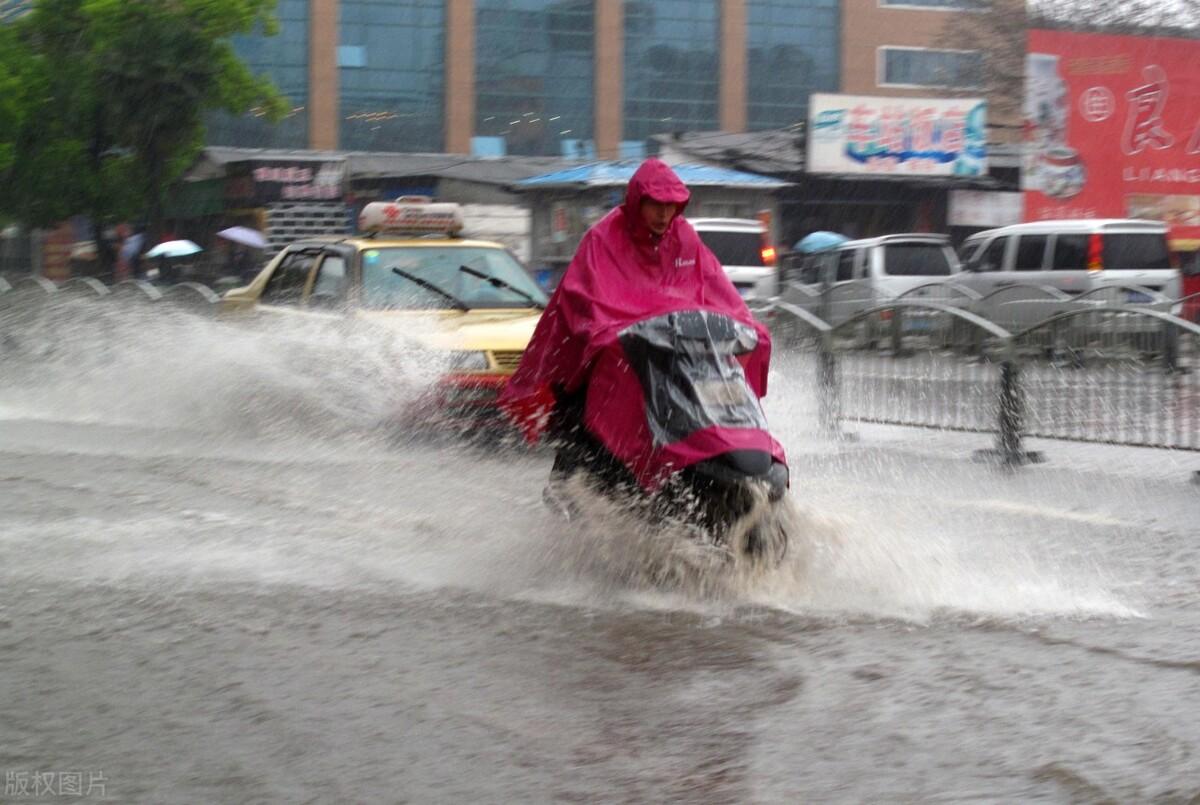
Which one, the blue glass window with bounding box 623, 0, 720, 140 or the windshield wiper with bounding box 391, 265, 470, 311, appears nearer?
the windshield wiper with bounding box 391, 265, 470, 311

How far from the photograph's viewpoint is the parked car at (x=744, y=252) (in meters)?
25.0

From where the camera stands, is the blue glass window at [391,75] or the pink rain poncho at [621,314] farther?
the blue glass window at [391,75]

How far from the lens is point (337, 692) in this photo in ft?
16.1

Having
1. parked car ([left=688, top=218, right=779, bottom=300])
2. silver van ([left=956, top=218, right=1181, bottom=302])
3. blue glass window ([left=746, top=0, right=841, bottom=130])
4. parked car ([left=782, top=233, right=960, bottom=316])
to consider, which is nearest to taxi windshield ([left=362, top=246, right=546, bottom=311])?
silver van ([left=956, top=218, right=1181, bottom=302])

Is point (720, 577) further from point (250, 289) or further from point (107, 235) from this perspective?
point (107, 235)

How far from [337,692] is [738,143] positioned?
3336 centimetres

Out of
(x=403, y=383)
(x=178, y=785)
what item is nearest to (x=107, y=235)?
(x=403, y=383)

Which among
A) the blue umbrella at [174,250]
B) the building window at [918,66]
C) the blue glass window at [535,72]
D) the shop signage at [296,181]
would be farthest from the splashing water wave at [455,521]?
the building window at [918,66]

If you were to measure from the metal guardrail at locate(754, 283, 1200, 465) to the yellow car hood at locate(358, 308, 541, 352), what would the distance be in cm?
234

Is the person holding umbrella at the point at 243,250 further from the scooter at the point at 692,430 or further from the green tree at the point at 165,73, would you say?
the scooter at the point at 692,430

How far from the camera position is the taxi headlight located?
423 inches

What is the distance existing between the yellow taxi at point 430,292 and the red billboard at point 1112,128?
22548mm

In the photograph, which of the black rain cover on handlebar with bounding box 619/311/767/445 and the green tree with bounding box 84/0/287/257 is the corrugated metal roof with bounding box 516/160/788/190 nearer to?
the green tree with bounding box 84/0/287/257

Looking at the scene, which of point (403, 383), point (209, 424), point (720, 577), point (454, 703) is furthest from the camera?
point (209, 424)
